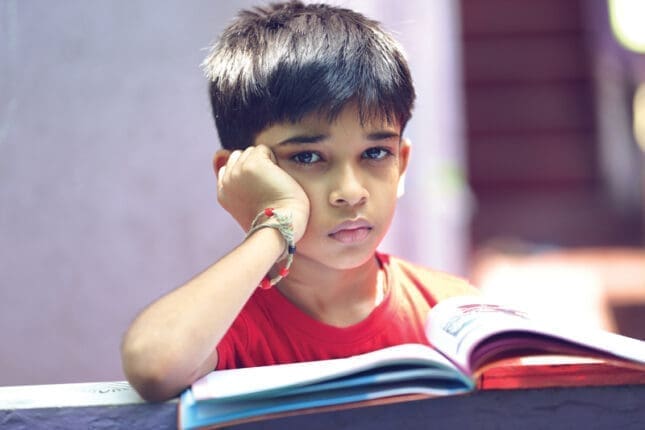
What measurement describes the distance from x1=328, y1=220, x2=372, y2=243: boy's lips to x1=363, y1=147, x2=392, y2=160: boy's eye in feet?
0.28

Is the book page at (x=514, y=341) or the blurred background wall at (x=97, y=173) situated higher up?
the blurred background wall at (x=97, y=173)

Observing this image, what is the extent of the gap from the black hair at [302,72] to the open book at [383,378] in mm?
363

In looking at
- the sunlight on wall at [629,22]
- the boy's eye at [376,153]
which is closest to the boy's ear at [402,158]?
the boy's eye at [376,153]

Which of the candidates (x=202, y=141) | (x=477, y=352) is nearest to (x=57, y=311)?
(x=202, y=141)

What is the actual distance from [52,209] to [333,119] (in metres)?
0.92

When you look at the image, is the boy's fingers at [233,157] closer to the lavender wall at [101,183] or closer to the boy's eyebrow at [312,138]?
the boy's eyebrow at [312,138]

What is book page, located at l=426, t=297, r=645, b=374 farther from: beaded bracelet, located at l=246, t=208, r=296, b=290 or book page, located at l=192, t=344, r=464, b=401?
beaded bracelet, located at l=246, t=208, r=296, b=290

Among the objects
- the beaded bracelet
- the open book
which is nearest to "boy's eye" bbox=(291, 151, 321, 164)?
the beaded bracelet

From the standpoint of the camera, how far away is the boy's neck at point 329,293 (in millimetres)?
1097

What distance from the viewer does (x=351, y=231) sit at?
3.28 feet

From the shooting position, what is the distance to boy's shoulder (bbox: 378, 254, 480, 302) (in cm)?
121

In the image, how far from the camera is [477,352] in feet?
2.35

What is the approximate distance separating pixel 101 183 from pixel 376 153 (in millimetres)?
863

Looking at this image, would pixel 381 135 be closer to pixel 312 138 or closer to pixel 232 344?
pixel 312 138
